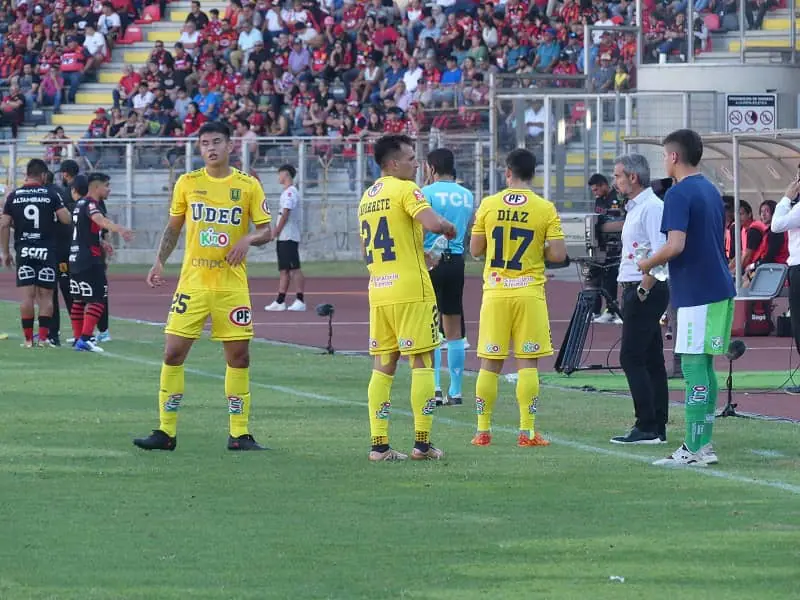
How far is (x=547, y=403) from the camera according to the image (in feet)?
47.4

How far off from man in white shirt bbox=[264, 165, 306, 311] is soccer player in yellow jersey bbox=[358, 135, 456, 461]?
13428 mm

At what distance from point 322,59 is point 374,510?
31.8m

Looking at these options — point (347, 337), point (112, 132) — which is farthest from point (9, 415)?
point (112, 132)

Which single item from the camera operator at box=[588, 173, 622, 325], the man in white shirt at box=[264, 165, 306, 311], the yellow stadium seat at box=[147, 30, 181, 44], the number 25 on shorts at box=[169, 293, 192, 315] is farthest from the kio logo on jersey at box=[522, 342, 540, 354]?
the yellow stadium seat at box=[147, 30, 181, 44]

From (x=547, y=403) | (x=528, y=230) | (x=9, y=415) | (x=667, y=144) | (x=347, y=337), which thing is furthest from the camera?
(x=347, y=337)

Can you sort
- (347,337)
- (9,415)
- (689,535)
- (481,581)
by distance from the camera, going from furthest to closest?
(347,337)
(9,415)
(689,535)
(481,581)

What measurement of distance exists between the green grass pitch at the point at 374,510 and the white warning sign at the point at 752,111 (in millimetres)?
14148

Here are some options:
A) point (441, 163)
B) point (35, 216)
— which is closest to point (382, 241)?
point (441, 163)

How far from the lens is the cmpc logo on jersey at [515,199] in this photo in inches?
456

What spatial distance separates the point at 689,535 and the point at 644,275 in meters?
3.70

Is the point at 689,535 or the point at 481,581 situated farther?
the point at 689,535

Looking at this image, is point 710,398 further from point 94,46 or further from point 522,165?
point 94,46

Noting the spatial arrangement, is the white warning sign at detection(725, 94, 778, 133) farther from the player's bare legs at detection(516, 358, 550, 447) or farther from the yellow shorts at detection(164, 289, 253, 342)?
the yellow shorts at detection(164, 289, 253, 342)

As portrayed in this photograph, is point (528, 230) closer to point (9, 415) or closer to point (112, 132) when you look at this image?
point (9, 415)
